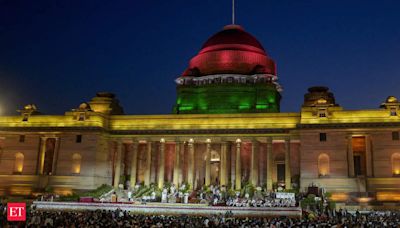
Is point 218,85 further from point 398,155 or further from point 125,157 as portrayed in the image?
point 398,155

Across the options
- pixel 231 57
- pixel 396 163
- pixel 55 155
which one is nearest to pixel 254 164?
pixel 396 163

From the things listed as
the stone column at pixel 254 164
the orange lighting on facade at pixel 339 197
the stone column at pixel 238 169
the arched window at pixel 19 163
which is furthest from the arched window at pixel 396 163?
the arched window at pixel 19 163

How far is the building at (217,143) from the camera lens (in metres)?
60.7

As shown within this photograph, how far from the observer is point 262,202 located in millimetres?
53719

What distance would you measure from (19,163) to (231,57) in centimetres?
3676

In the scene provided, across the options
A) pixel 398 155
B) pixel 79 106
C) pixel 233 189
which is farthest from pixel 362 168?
pixel 79 106

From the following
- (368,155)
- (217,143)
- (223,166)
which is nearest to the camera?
(368,155)

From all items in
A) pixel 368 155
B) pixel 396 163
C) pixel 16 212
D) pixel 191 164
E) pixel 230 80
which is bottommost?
pixel 16 212

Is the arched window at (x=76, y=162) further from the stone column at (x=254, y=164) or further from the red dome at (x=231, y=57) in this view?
the stone column at (x=254, y=164)

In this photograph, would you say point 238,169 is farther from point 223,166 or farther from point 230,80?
point 230,80

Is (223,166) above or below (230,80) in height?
below

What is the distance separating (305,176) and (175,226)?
35067 mm

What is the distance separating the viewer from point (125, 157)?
242ft

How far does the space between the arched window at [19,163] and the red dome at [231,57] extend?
94.3 ft
